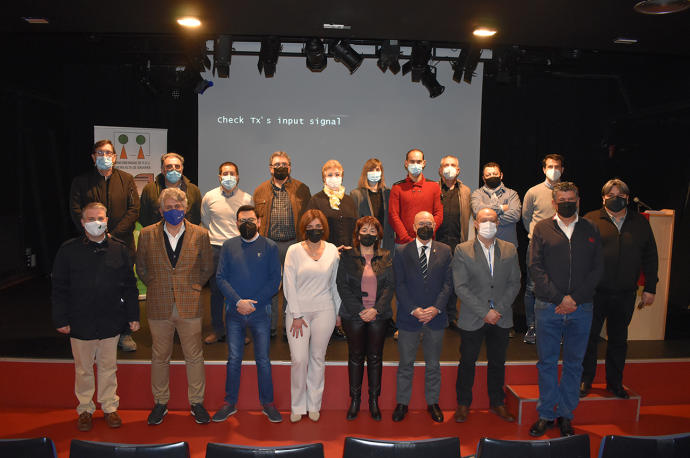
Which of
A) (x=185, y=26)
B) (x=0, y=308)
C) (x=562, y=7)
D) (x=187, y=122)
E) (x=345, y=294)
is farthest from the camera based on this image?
(x=187, y=122)

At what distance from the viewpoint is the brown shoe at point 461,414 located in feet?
13.0

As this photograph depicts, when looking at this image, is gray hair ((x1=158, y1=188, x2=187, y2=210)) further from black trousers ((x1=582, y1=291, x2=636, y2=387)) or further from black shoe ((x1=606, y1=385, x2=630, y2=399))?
black shoe ((x1=606, y1=385, x2=630, y2=399))

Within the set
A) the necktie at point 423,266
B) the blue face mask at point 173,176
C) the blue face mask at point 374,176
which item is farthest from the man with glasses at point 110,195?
the necktie at point 423,266

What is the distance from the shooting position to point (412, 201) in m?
4.57

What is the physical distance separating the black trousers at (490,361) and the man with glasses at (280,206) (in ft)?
5.74

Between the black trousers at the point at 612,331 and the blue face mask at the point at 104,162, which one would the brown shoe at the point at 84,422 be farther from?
the black trousers at the point at 612,331

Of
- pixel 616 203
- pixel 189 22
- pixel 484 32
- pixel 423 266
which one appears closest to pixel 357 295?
pixel 423 266

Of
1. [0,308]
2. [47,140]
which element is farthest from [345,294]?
[47,140]

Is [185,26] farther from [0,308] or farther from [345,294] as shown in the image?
[0,308]

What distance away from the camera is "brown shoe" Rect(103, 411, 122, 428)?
378 centimetres

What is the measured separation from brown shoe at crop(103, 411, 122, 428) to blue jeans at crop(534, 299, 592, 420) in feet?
10.6

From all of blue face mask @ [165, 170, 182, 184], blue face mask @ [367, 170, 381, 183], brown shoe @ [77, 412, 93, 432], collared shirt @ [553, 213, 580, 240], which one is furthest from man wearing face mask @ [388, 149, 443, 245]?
brown shoe @ [77, 412, 93, 432]

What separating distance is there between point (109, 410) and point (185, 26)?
140 inches

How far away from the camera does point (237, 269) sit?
12.4 feet
